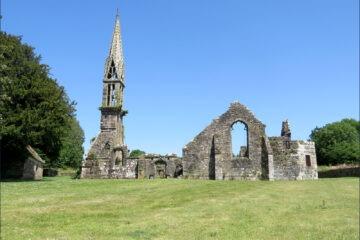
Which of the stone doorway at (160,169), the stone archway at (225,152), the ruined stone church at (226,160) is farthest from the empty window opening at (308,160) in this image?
the stone doorway at (160,169)

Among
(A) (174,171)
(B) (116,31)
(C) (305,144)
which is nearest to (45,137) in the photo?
(A) (174,171)

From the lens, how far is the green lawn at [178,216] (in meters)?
10.8

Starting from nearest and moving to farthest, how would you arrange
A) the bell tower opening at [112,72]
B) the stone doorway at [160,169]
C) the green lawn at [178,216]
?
the green lawn at [178,216]
the stone doorway at [160,169]
the bell tower opening at [112,72]

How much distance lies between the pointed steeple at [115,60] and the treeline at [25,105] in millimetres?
7237

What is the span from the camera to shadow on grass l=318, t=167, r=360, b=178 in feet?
133

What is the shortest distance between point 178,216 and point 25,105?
23664 millimetres

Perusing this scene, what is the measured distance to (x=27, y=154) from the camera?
38.2m

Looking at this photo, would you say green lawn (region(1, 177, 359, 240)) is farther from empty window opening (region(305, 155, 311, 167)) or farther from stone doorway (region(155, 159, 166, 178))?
empty window opening (region(305, 155, 311, 167))

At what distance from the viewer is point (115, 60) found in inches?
1795

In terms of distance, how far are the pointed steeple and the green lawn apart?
26.8 metres

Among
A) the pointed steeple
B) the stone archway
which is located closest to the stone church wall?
the stone archway

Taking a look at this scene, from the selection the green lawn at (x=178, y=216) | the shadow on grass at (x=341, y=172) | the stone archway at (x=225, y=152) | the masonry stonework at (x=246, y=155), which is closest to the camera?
the green lawn at (x=178, y=216)

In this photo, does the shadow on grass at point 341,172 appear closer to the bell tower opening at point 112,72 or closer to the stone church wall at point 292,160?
the stone church wall at point 292,160

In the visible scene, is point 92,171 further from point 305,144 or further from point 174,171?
point 305,144
